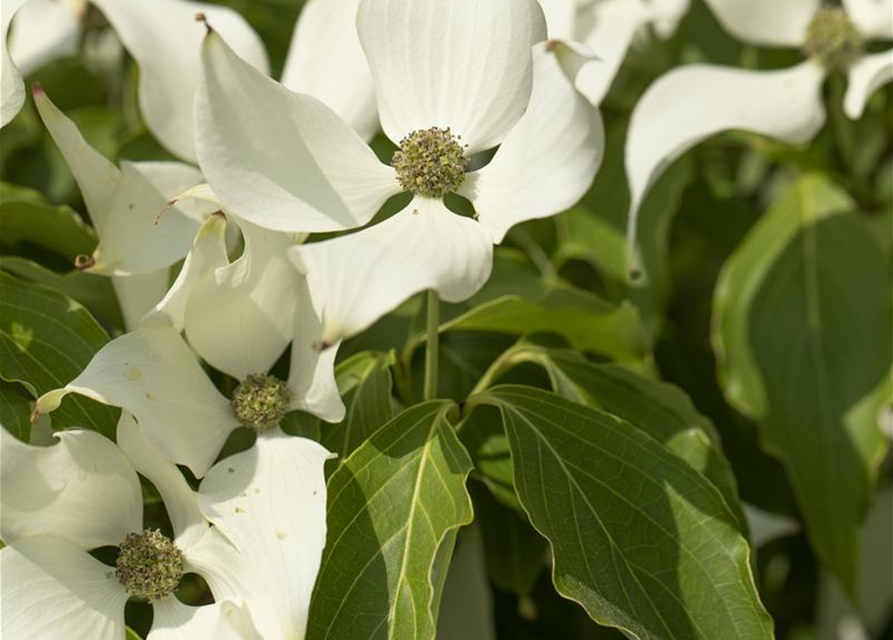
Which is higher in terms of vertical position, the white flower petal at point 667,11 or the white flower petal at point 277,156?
the white flower petal at point 277,156

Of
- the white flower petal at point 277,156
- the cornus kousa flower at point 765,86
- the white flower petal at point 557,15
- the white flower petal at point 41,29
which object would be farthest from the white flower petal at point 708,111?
the white flower petal at point 41,29

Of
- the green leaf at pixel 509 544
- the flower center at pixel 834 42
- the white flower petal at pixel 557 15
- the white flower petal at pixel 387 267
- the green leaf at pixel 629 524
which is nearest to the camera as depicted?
the white flower petal at pixel 387 267

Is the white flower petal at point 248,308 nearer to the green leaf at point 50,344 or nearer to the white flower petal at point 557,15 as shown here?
the green leaf at point 50,344

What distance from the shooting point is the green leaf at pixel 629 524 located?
0.60 meters

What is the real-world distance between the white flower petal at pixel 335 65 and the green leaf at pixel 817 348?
331 millimetres

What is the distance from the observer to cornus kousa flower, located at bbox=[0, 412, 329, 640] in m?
0.54

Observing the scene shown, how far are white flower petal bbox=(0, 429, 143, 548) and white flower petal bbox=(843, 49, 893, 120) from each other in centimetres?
55

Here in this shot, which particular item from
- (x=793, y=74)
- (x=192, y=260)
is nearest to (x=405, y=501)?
(x=192, y=260)

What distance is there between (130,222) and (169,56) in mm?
156

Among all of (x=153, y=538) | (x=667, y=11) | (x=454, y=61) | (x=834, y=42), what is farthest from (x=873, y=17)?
(x=153, y=538)

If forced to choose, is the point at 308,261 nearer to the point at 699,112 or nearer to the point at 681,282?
the point at 699,112

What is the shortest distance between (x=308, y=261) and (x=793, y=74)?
1.67ft

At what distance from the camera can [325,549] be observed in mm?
580

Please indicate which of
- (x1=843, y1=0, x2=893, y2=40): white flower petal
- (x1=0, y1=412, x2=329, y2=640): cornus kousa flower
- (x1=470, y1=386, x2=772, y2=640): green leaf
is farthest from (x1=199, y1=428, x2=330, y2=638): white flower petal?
(x1=843, y1=0, x2=893, y2=40): white flower petal
